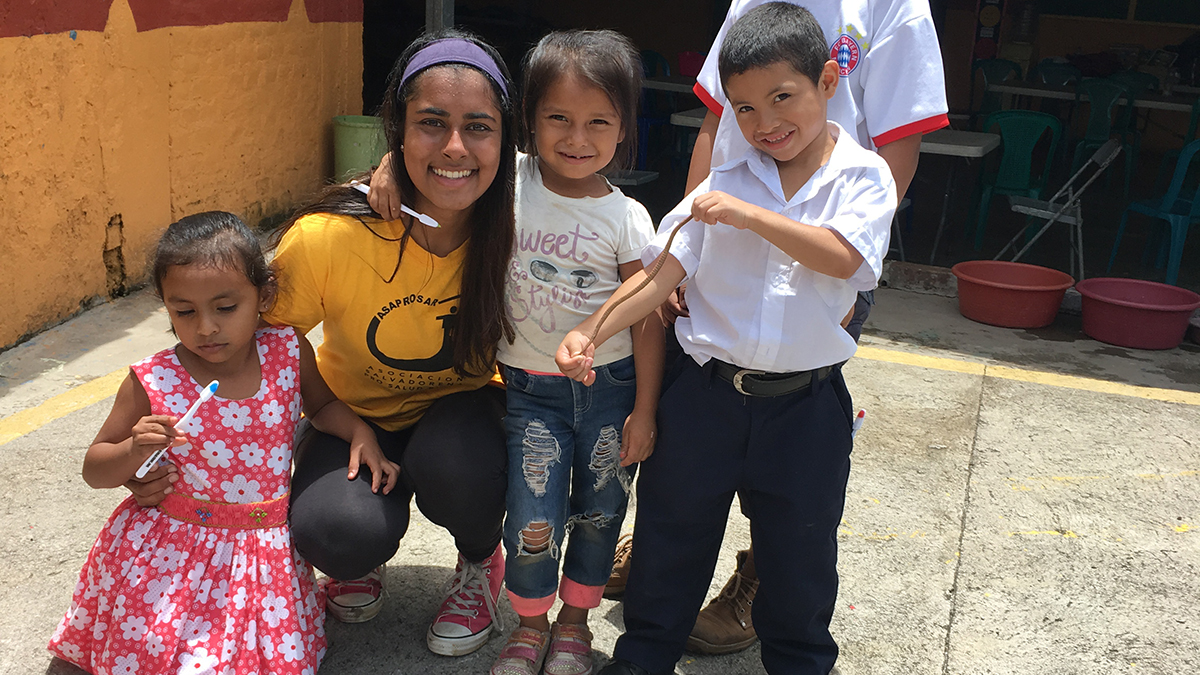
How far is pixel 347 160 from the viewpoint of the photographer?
5.91 metres

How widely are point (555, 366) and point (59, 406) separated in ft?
6.82

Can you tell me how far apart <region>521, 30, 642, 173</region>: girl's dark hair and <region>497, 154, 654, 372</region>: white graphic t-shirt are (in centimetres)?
15

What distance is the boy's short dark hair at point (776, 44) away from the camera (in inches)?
67.7

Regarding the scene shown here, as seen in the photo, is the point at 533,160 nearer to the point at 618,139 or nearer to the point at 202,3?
the point at 618,139

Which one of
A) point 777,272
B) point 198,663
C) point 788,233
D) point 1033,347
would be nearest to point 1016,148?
point 1033,347

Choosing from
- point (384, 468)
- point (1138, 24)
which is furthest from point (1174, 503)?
point (1138, 24)

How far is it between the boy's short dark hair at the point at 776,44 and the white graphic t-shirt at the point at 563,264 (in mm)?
377

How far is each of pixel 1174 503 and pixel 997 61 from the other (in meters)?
7.64

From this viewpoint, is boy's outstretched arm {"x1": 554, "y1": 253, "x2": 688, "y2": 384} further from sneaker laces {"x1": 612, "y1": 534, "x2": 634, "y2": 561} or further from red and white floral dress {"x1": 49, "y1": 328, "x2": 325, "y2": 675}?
sneaker laces {"x1": 612, "y1": 534, "x2": 634, "y2": 561}

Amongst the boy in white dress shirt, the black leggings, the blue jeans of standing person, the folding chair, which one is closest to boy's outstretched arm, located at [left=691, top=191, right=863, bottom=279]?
Result: the boy in white dress shirt

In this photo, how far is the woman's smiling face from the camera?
6.39 feet

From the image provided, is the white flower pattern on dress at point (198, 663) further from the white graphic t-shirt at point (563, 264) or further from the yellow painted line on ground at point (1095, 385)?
the yellow painted line on ground at point (1095, 385)

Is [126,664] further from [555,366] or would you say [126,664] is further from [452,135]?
[452,135]

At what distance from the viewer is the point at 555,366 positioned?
6.64 feet
